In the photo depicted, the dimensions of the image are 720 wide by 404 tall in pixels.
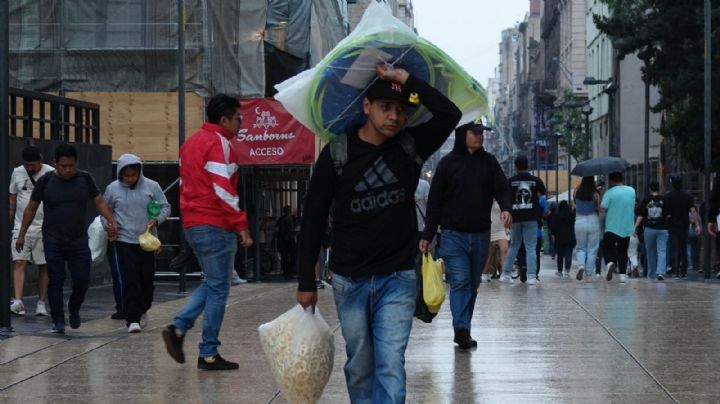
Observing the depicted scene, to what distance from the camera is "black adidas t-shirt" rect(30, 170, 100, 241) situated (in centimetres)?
1240

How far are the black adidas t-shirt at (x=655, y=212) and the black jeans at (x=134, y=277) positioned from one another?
12.0m

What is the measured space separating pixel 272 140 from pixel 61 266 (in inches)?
472

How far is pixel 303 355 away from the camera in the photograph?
21.0 feet

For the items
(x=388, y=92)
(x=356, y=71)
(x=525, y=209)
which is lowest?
(x=525, y=209)

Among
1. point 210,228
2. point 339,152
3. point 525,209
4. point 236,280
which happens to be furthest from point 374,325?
point 236,280

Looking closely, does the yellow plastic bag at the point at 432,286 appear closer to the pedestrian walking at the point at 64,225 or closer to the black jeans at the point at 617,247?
the pedestrian walking at the point at 64,225

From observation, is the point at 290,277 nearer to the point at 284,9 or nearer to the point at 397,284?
the point at 284,9

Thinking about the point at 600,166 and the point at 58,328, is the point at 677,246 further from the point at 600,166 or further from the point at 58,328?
the point at 58,328

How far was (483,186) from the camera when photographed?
1081 cm

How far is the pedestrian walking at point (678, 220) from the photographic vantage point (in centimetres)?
2336

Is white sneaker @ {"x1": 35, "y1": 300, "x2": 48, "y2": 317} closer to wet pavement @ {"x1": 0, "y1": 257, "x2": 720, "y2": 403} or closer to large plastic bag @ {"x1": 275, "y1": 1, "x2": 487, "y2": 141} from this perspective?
wet pavement @ {"x1": 0, "y1": 257, "x2": 720, "y2": 403}

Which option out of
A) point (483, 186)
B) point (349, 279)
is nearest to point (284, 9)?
point (483, 186)

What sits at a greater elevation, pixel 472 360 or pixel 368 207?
pixel 368 207

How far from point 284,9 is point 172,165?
22.8ft
